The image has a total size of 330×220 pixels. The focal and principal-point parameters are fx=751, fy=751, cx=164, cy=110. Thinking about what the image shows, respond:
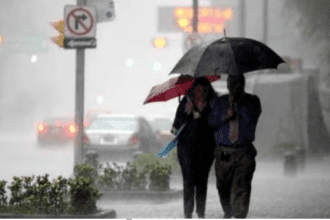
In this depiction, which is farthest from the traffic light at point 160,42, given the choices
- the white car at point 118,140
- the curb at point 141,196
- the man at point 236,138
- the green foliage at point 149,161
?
the man at point 236,138

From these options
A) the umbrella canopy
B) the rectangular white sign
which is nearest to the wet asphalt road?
the rectangular white sign

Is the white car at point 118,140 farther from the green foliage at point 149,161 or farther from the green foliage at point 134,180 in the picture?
the green foliage at point 134,180

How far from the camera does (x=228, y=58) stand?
7844mm

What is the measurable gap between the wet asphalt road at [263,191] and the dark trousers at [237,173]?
3.76 metres

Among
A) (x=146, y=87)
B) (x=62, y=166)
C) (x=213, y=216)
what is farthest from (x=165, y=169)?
(x=146, y=87)

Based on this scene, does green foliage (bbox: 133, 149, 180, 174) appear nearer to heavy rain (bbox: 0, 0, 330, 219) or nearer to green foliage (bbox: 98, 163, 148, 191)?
heavy rain (bbox: 0, 0, 330, 219)

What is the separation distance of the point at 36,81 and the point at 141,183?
262 ft

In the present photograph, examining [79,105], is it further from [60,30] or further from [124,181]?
[124,181]

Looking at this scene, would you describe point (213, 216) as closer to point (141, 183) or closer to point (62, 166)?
point (141, 183)

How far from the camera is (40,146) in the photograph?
31234 mm

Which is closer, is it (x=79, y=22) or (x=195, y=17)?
(x=79, y=22)

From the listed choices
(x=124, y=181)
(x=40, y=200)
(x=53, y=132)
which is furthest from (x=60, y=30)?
(x=53, y=132)

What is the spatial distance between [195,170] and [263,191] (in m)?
7.33

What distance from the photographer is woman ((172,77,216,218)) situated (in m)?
8.14
